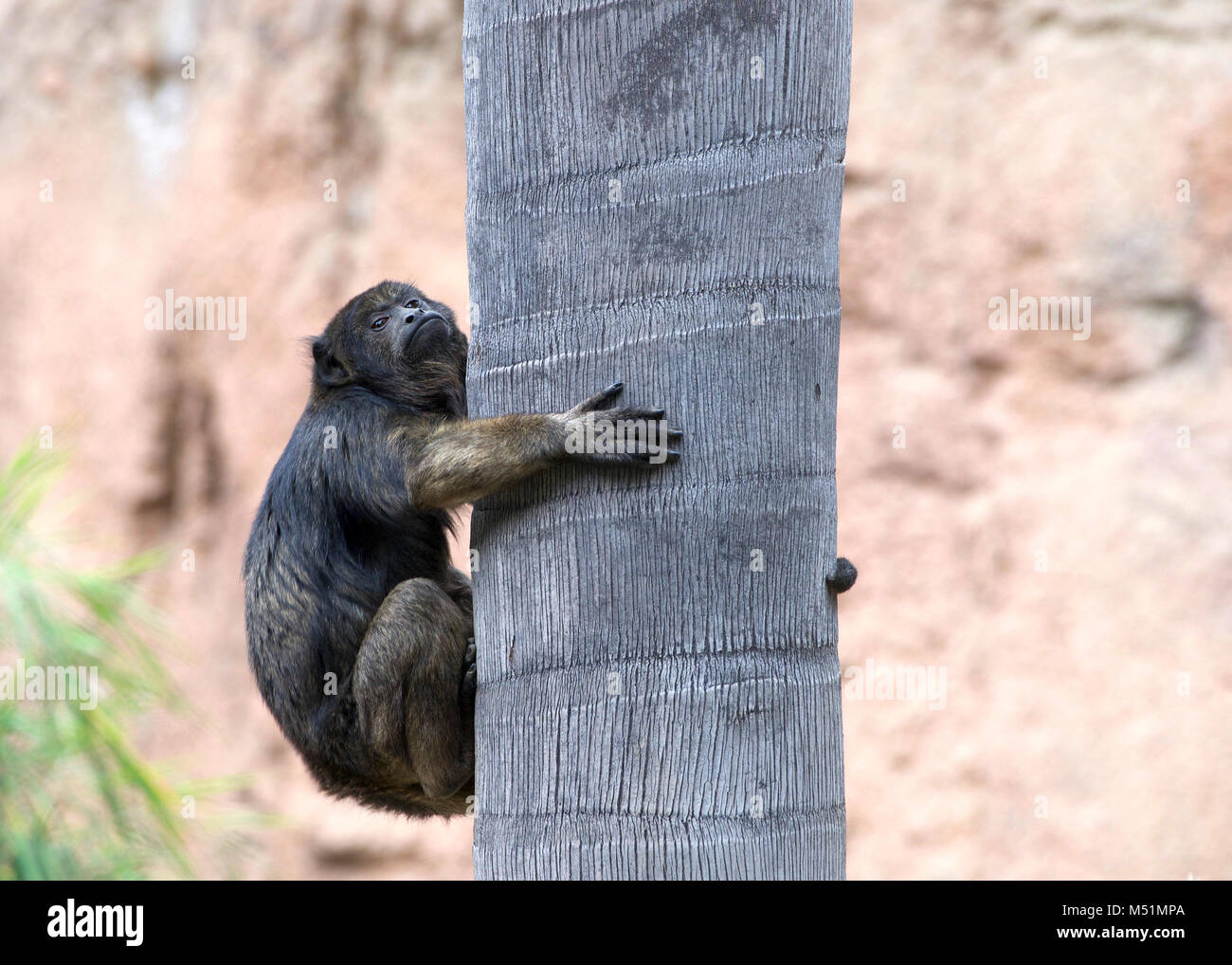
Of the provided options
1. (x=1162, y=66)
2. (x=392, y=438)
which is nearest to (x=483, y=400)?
(x=392, y=438)

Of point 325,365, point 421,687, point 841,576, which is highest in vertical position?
point 325,365

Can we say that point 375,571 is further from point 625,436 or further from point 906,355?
point 906,355

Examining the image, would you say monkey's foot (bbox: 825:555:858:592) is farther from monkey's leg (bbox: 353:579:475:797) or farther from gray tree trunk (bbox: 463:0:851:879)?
monkey's leg (bbox: 353:579:475:797)

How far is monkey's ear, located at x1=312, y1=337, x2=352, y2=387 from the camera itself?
16.2 ft

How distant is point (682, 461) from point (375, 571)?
71.2 inches

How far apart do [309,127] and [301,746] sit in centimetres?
757

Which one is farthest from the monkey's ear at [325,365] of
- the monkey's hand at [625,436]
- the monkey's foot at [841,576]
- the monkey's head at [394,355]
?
the monkey's foot at [841,576]

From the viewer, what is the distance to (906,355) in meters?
9.84

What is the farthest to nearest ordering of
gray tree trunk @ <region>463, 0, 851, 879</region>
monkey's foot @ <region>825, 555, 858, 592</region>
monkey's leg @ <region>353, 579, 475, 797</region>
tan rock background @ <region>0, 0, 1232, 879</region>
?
1. tan rock background @ <region>0, 0, 1232, 879</region>
2. monkey's leg @ <region>353, 579, 475, 797</region>
3. monkey's foot @ <region>825, 555, 858, 592</region>
4. gray tree trunk @ <region>463, 0, 851, 879</region>

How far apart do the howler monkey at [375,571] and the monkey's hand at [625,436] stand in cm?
45

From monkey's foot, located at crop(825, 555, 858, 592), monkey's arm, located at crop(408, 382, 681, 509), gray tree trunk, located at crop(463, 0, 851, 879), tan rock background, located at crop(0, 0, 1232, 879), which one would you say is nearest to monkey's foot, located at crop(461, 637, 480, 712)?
monkey's arm, located at crop(408, 382, 681, 509)

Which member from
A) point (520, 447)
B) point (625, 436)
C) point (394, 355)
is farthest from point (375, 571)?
point (625, 436)

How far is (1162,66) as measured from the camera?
9.38 meters

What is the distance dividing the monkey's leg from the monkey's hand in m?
1.17
